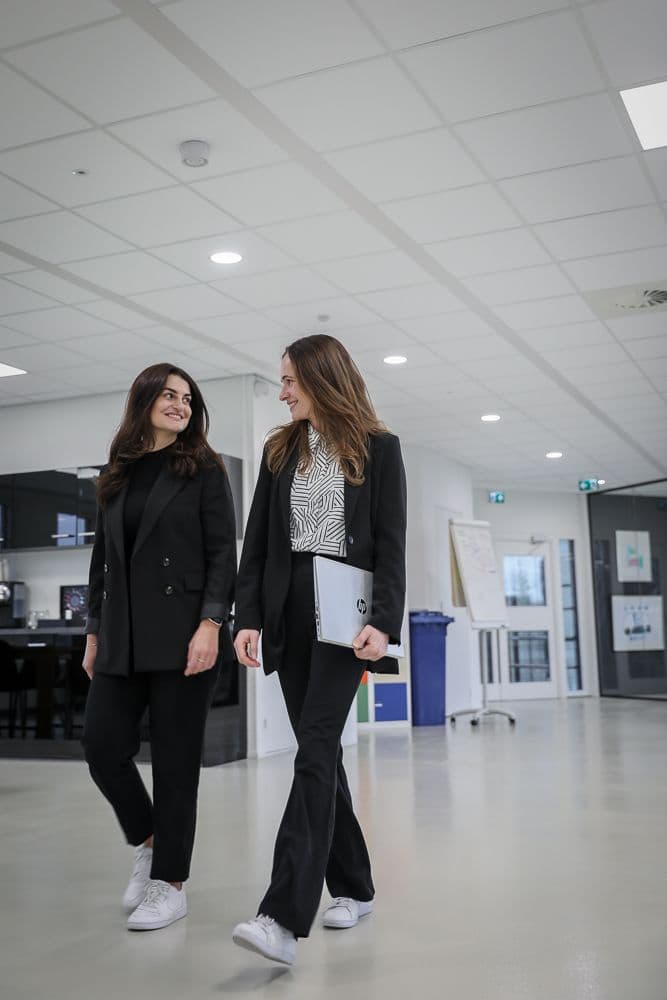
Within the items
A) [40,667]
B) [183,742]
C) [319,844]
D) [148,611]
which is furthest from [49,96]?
[40,667]

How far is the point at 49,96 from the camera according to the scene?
12.2ft

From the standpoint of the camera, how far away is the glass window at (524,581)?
45.8 feet

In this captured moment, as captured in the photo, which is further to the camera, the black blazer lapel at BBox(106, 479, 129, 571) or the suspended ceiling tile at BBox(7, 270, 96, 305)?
the suspended ceiling tile at BBox(7, 270, 96, 305)

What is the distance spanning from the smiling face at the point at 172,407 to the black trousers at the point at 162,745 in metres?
0.72

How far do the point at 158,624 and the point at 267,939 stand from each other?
2.90 ft

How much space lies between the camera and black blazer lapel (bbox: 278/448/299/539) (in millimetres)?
2570

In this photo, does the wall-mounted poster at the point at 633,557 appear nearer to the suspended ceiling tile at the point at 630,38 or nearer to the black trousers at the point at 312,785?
the suspended ceiling tile at the point at 630,38

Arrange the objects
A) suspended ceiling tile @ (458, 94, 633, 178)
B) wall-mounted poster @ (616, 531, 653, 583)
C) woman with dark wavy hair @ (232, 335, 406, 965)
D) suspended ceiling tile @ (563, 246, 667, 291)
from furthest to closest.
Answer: wall-mounted poster @ (616, 531, 653, 583), suspended ceiling tile @ (563, 246, 667, 291), suspended ceiling tile @ (458, 94, 633, 178), woman with dark wavy hair @ (232, 335, 406, 965)

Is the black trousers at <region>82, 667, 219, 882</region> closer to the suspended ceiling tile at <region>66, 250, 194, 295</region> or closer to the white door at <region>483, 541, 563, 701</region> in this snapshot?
the suspended ceiling tile at <region>66, 250, 194, 295</region>

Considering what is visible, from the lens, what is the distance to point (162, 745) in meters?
2.71

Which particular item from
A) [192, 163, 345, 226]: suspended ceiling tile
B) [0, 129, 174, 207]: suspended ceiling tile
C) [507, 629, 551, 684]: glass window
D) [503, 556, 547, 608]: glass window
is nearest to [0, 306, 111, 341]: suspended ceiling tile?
[0, 129, 174, 207]: suspended ceiling tile

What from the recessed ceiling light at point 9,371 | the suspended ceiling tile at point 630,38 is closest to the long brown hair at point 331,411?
the suspended ceiling tile at point 630,38

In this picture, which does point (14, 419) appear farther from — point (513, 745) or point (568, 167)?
point (568, 167)

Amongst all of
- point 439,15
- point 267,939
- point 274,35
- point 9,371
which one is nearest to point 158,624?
A: point 267,939
